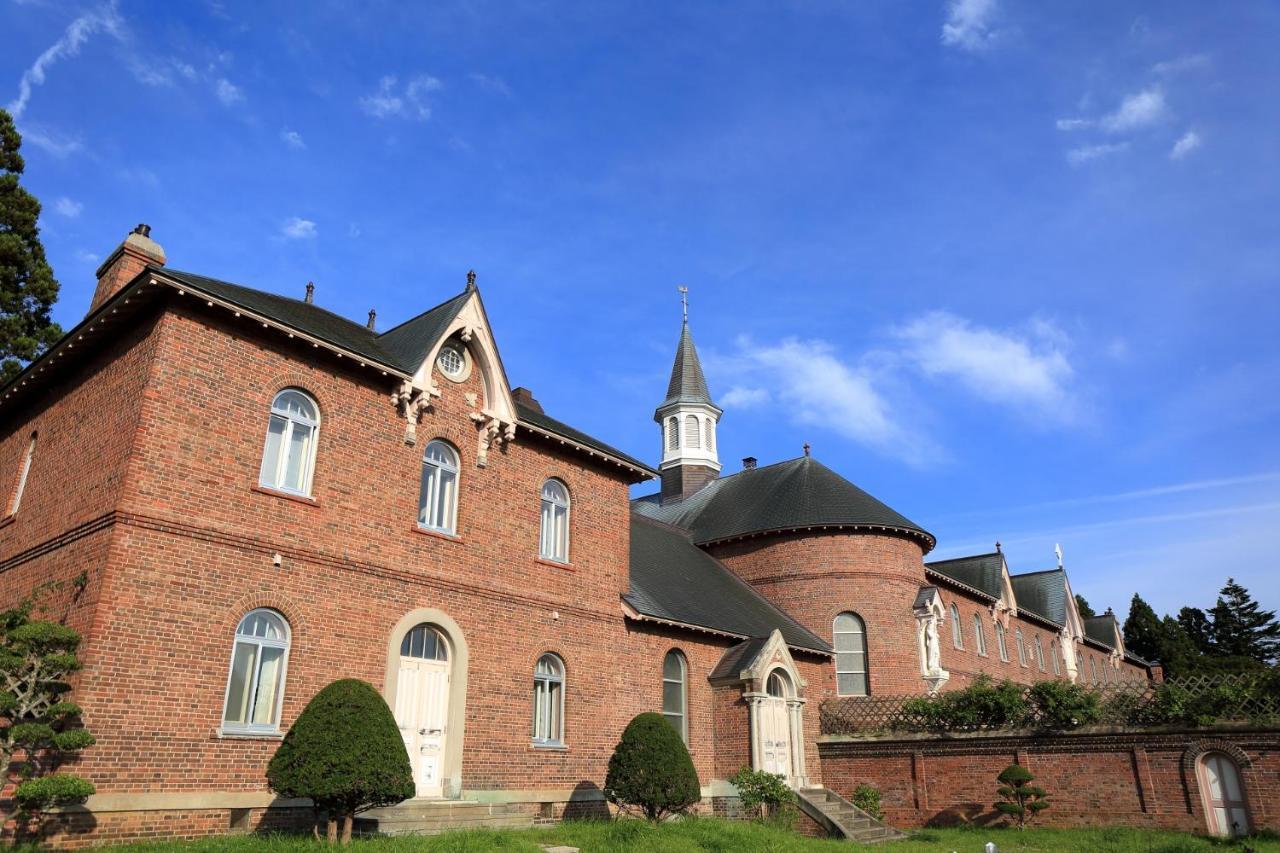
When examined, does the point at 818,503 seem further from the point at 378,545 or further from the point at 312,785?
the point at 312,785

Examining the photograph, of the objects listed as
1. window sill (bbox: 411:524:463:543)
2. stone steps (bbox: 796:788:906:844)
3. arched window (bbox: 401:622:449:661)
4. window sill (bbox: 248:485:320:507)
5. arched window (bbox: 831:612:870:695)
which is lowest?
stone steps (bbox: 796:788:906:844)

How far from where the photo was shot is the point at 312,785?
37.5 feet

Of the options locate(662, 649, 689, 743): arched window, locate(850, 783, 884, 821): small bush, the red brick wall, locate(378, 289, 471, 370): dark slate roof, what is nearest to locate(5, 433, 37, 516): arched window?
locate(378, 289, 471, 370): dark slate roof

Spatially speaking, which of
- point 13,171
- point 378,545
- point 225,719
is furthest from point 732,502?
point 13,171

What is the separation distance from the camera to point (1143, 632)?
71.4 m

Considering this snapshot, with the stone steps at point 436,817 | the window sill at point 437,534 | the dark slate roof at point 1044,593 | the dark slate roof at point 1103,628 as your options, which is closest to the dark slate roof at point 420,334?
the window sill at point 437,534

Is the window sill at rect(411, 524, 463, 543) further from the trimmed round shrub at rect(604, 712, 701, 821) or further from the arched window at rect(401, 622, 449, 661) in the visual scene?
the trimmed round shrub at rect(604, 712, 701, 821)

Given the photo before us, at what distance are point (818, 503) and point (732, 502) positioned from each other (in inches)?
170

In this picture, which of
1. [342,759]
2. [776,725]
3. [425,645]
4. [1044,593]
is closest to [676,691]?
[776,725]

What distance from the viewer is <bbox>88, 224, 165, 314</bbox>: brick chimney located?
16.4 m

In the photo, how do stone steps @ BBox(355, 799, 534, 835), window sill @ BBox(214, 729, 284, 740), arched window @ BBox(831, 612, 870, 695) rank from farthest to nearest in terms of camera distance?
arched window @ BBox(831, 612, 870, 695) < stone steps @ BBox(355, 799, 534, 835) < window sill @ BBox(214, 729, 284, 740)

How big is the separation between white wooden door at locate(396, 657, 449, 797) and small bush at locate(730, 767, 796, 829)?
26.5ft

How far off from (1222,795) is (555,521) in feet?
49.0

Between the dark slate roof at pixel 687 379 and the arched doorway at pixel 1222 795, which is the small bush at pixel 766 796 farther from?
the dark slate roof at pixel 687 379
